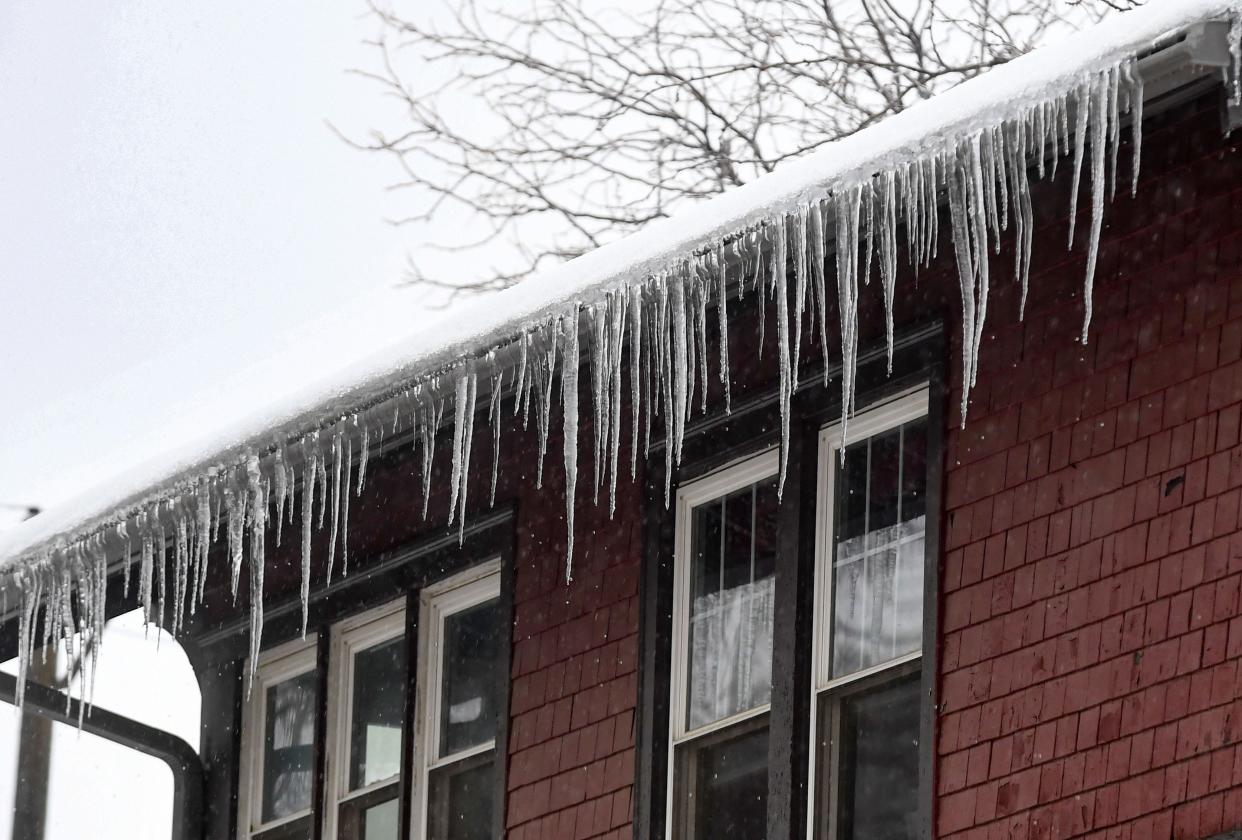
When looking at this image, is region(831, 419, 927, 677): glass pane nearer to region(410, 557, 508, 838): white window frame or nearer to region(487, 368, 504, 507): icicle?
region(487, 368, 504, 507): icicle

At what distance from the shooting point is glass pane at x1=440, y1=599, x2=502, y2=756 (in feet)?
30.3

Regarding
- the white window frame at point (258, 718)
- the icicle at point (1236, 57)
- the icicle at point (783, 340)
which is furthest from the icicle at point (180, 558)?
the icicle at point (1236, 57)

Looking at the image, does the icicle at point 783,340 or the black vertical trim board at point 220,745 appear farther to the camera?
the black vertical trim board at point 220,745

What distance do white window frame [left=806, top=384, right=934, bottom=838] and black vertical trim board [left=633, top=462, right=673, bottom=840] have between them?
0.75m

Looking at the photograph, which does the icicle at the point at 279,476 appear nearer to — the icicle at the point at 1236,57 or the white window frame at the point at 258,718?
the white window frame at the point at 258,718

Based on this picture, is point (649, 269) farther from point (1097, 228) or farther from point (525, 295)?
point (1097, 228)

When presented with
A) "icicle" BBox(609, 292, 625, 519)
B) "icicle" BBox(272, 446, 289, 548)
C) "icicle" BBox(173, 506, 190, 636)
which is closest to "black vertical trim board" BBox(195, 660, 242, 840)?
"icicle" BBox(173, 506, 190, 636)

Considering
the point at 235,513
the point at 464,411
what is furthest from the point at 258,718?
the point at 464,411

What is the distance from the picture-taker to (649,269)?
713 centimetres

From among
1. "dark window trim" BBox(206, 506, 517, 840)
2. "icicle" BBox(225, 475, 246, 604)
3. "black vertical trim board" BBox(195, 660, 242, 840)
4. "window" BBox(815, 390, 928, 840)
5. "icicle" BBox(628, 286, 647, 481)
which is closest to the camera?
"icicle" BBox(628, 286, 647, 481)

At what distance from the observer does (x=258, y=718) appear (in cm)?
1052

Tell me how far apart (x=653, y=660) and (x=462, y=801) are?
142cm

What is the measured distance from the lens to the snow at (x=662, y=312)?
6328mm

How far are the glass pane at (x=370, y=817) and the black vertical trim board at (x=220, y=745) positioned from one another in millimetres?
836
